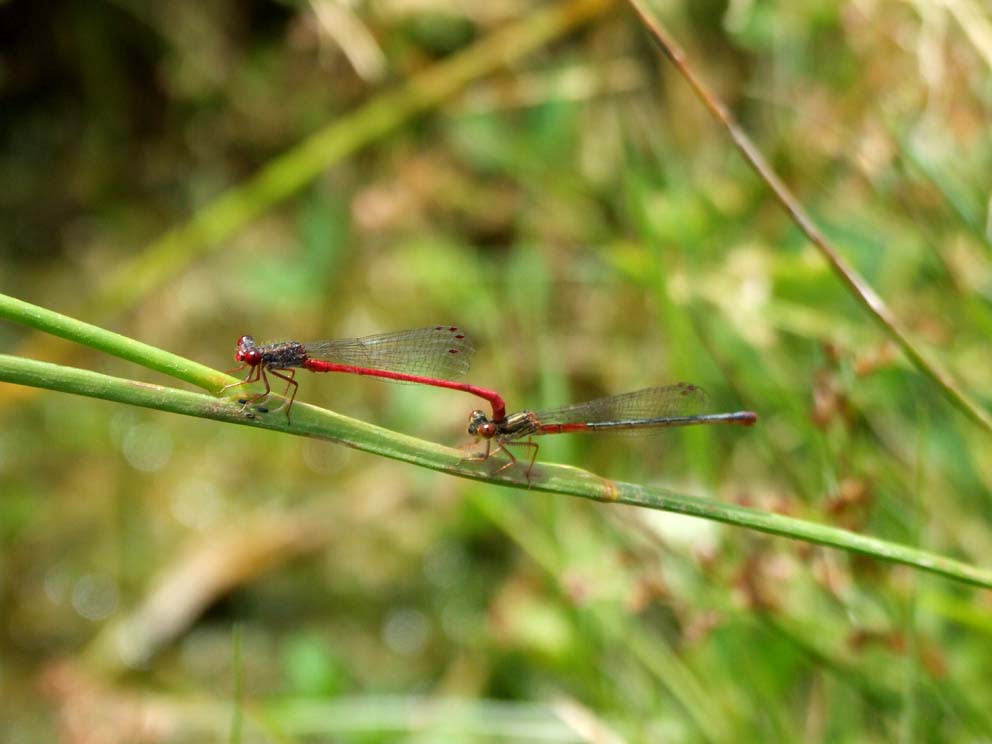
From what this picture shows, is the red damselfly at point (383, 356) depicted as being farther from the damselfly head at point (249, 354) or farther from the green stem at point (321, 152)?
the green stem at point (321, 152)

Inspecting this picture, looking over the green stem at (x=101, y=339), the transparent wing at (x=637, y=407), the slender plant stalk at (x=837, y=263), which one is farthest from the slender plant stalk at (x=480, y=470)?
the transparent wing at (x=637, y=407)

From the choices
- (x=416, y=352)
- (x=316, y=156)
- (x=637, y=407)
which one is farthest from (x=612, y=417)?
(x=316, y=156)

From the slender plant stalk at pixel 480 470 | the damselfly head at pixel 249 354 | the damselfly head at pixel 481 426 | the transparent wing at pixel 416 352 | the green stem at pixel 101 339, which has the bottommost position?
the slender plant stalk at pixel 480 470

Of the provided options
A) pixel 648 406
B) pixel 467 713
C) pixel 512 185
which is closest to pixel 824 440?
pixel 648 406

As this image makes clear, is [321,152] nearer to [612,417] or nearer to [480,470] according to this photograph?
[612,417]

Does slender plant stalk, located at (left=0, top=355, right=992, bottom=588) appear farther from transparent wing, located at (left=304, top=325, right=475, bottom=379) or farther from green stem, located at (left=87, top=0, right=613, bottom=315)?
green stem, located at (left=87, top=0, right=613, bottom=315)

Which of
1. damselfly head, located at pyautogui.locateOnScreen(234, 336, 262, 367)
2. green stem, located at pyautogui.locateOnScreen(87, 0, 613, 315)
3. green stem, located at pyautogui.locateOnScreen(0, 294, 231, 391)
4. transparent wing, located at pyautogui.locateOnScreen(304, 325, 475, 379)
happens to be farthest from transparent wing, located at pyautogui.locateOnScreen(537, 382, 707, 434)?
green stem, located at pyautogui.locateOnScreen(87, 0, 613, 315)

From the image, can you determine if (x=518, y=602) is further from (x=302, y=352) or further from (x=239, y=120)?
(x=239, y=120)
